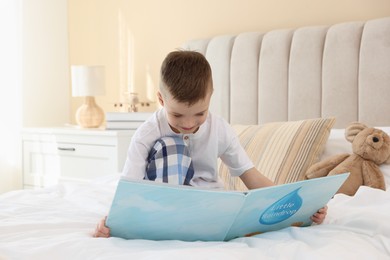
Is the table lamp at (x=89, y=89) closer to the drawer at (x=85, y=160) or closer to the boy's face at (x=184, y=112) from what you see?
the drawer at (x=85, y=160)

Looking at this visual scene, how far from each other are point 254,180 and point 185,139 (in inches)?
8.6

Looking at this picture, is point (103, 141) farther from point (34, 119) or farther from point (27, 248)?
point (27, 248)

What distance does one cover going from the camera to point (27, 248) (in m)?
1.11

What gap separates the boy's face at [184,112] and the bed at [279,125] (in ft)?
1.06

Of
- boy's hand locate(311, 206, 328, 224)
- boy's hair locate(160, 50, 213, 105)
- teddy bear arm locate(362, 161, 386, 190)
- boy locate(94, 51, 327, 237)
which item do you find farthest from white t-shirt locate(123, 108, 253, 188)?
teddy bear arm locate(362, 161, 386, 190)

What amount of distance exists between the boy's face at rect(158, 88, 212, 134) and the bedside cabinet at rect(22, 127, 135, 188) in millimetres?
1585

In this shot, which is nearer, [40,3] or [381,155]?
[381,155]

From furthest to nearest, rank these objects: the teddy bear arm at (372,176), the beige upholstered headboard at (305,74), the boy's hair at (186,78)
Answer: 1. the beige upholstered headboard at (305,74)
2. the teddy bear arm at (372,176)
3. the boy's hair at (186,78)

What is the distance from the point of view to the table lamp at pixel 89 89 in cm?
337

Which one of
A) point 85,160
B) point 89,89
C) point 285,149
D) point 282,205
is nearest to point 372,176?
point 285,149

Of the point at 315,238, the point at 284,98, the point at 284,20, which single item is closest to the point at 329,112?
the point at 284,98

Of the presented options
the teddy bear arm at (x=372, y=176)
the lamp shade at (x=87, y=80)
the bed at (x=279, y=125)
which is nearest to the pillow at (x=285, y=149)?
the bed at (x=279, y=125)

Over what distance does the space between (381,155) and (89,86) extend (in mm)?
1982

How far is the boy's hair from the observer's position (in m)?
1.31
